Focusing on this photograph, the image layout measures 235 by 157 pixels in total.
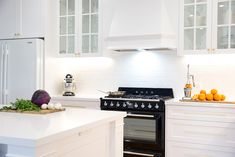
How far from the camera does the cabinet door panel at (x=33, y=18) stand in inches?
177

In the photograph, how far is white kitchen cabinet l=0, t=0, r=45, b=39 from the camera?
4500 mm

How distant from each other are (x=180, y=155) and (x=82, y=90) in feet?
6.47

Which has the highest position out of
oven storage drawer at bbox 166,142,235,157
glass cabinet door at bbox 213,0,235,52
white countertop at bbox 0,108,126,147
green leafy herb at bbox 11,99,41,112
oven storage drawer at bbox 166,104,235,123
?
glass cabinet door at bbox 213,0,235,52

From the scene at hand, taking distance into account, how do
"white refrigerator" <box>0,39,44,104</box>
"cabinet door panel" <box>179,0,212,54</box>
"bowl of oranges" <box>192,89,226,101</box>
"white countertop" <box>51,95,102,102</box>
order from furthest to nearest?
"white refrigerator" <box>0,39,44,104</box> → "white countertop" <box>51,95,102,102</box> → "cabinet door panel" <box>179,0,212,54</box> → "bowl of oranges" <box>192,89,226,101</box>

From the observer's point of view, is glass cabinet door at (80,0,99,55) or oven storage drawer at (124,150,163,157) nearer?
oven storage drawer at (124,150,163,157)

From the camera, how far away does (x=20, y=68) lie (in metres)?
4.46

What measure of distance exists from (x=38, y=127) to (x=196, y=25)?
9.19 feet

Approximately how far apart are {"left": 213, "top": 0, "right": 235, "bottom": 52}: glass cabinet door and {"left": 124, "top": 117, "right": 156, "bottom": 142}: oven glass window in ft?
4.20

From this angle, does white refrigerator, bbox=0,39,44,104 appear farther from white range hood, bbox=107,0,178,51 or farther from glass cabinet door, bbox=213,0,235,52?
glass cabinet door, bbox=213,0,235,52

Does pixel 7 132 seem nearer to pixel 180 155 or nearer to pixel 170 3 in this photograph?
pixel 180 155

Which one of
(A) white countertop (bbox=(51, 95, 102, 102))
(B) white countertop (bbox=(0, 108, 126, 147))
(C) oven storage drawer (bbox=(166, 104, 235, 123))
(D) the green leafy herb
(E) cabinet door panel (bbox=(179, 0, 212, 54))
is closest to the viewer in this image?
(B) white countertop (bbox=(0, 108, 126, 147))

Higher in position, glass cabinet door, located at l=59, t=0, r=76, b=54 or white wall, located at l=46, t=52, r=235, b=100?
glass cabinet door, located at l=59, t=0, r=76, b=54

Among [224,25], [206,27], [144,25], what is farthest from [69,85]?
[224,25]

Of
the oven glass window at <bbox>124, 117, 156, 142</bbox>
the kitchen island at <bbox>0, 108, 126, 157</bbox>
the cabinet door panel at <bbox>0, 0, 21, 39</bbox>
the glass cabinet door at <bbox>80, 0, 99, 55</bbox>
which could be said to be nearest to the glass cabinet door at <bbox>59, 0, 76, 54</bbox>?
the glass cabinet door at <bbox>80, 0, 99, 55</bbox>
